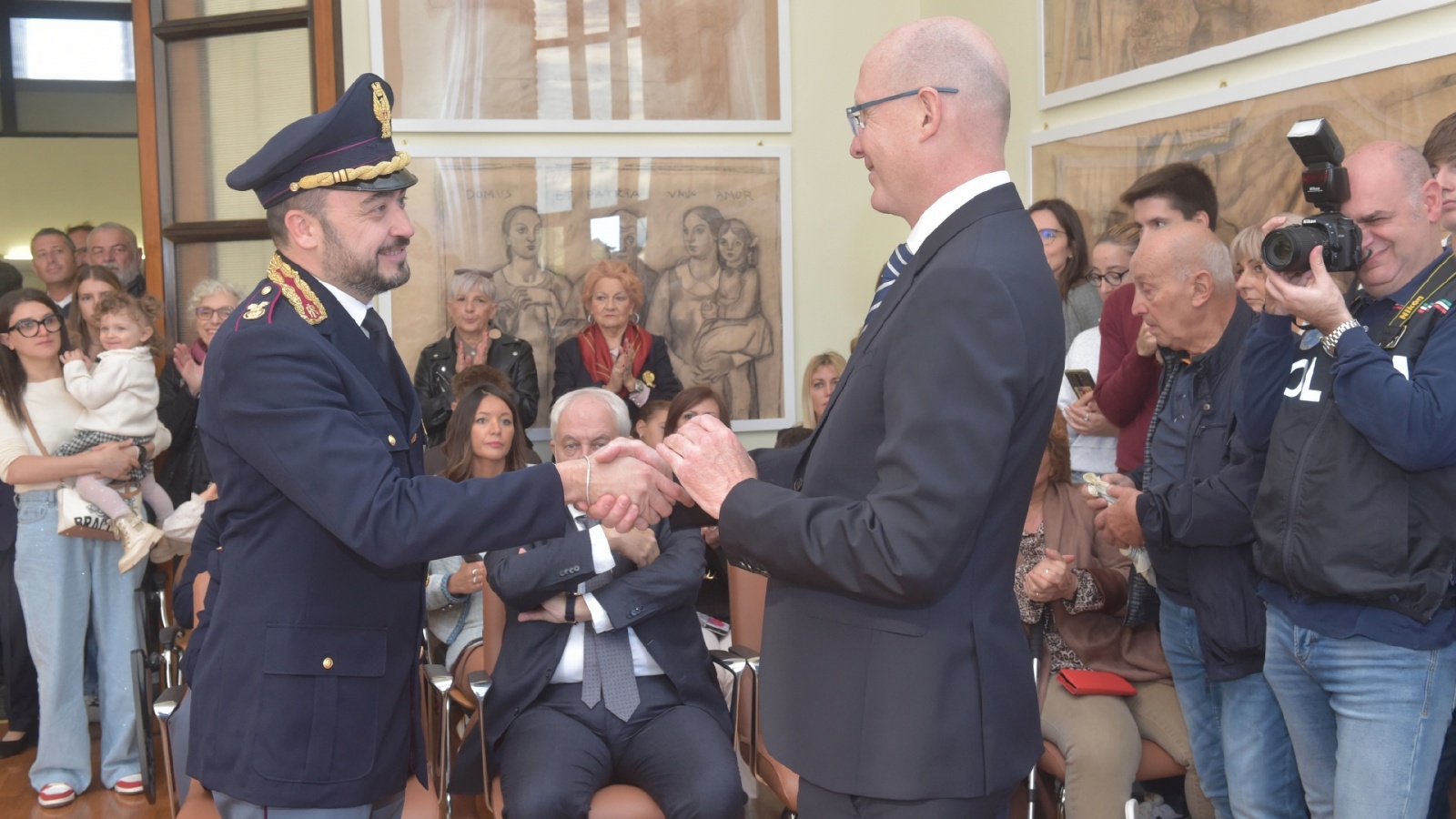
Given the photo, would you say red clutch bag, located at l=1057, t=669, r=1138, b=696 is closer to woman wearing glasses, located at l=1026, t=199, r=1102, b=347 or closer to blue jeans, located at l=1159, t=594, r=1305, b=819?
blue jeans, located at l=1159, t=594, r=1305, b=819

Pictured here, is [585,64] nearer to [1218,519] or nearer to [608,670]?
[608,670]

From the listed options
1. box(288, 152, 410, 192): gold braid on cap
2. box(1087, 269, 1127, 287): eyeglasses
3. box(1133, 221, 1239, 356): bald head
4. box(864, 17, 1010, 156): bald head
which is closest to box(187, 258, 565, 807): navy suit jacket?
box(288, 152, 410, 192): gold braid on cap

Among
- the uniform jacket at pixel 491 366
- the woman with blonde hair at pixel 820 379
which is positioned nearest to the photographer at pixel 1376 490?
the woman with blonde hair at pixel 820 379

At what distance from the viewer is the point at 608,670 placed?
3.28 metres

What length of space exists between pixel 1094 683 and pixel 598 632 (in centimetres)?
135

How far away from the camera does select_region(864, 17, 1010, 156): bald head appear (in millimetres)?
1647

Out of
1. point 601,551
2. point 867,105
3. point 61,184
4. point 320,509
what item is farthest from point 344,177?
point 61,184

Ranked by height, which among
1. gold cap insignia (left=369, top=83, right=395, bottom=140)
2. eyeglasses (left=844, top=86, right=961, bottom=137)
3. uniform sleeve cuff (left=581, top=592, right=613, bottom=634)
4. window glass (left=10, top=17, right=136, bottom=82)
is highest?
window glass (left=10, top=17, right=136, bottom=82)

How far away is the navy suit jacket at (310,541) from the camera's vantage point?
5.98 ft

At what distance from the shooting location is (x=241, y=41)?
5086mm

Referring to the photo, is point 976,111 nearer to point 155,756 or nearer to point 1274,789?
point 1274,789

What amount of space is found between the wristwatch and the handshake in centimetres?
121

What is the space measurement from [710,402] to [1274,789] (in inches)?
95.2

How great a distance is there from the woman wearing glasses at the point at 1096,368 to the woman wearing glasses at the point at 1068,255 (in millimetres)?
111
